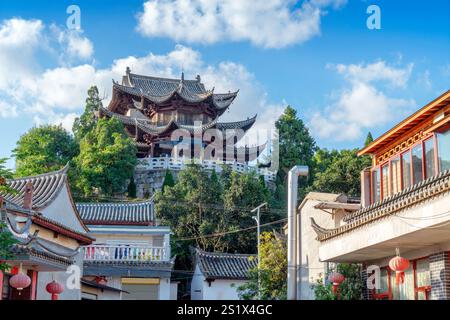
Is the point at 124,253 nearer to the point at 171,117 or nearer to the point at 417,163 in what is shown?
the point at 417,163

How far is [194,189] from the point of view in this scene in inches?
1407

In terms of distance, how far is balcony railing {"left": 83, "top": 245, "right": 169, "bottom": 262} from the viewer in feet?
89.7

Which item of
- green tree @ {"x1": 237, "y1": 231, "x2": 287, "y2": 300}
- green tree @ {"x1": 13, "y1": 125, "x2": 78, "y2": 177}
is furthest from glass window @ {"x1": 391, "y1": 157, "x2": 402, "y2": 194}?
green tree @ {"x1": 13, "y1": 125, "x2": 78, "y2": 177}

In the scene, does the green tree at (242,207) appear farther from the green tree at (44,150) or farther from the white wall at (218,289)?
the green tree at (44,150)

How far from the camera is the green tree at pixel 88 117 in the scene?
44.1 metres

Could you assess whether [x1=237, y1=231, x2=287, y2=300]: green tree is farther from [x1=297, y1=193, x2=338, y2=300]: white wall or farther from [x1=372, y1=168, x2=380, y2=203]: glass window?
[x1=372, y1=168, x2=380, y2=203]: glass window

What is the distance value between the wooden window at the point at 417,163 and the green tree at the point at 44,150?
2464 centimetres

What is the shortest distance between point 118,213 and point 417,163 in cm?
1939

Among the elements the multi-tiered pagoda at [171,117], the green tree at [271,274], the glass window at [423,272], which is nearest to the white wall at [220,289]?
the green tree at [271,274]

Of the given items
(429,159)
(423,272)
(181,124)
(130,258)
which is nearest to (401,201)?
(429,159)
